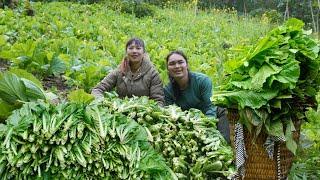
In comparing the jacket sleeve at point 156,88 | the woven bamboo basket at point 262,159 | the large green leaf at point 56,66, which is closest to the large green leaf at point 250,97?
the woven bamboo basket at point 262,159

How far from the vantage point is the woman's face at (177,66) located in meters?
4.73

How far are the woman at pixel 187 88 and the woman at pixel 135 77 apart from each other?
0.17m

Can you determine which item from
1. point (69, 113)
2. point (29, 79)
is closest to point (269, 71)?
point (69, 113)

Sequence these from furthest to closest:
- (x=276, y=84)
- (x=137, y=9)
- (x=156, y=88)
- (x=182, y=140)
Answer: (x=137, y=9) → (x=156, y=88) → (x=182, y=140) → (x=276, y=84)

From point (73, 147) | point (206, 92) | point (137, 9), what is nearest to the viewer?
point (73, 147)

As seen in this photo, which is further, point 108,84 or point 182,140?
point 108,84

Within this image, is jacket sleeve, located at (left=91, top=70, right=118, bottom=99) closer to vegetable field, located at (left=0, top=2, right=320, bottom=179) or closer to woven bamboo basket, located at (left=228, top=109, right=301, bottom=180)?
vegetable field, located at (left=0, top=2, right=320, bottom=179)

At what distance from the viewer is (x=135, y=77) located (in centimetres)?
513

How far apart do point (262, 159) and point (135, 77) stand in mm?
1898

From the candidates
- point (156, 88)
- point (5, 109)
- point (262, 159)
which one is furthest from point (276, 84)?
point (5, 109)

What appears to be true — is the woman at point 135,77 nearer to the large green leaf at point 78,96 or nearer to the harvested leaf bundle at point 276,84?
the large green leaf at point 78,96

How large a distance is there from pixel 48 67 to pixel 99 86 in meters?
1.23

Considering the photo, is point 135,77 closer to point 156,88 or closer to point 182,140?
point 156,88

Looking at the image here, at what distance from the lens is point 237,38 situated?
443 inches
